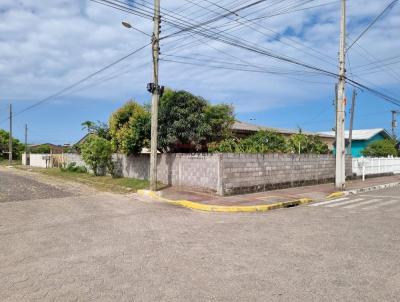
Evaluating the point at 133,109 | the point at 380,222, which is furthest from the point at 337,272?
the point at 133,109

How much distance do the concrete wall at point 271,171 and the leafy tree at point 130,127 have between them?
5990mm

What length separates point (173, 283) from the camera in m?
5.19

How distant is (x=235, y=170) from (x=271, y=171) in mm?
2740

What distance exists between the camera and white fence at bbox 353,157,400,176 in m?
26.3

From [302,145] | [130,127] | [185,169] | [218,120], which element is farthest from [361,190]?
[130,127]

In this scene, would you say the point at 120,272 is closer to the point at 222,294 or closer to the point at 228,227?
the point at 222,294

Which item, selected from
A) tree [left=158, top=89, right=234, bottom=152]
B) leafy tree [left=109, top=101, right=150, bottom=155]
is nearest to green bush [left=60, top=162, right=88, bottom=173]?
leafy tree [left=109, top=101, right=150, bottom=155]

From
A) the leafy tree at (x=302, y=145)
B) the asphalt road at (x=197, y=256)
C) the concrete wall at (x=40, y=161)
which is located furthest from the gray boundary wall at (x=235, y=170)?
the concrete wall at (x=40, y=161)

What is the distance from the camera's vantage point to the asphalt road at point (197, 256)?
491 centimetres

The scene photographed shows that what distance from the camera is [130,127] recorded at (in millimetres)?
20641

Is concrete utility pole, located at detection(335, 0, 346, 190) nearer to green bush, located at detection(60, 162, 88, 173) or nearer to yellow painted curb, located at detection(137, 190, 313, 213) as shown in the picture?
yellow painted curb, located at detection(137, 190, 313, 213)

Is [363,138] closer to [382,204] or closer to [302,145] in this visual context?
[302,145]

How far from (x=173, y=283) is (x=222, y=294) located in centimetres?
77

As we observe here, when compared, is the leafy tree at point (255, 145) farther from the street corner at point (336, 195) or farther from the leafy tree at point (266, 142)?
the street corner at point (336, 195)
